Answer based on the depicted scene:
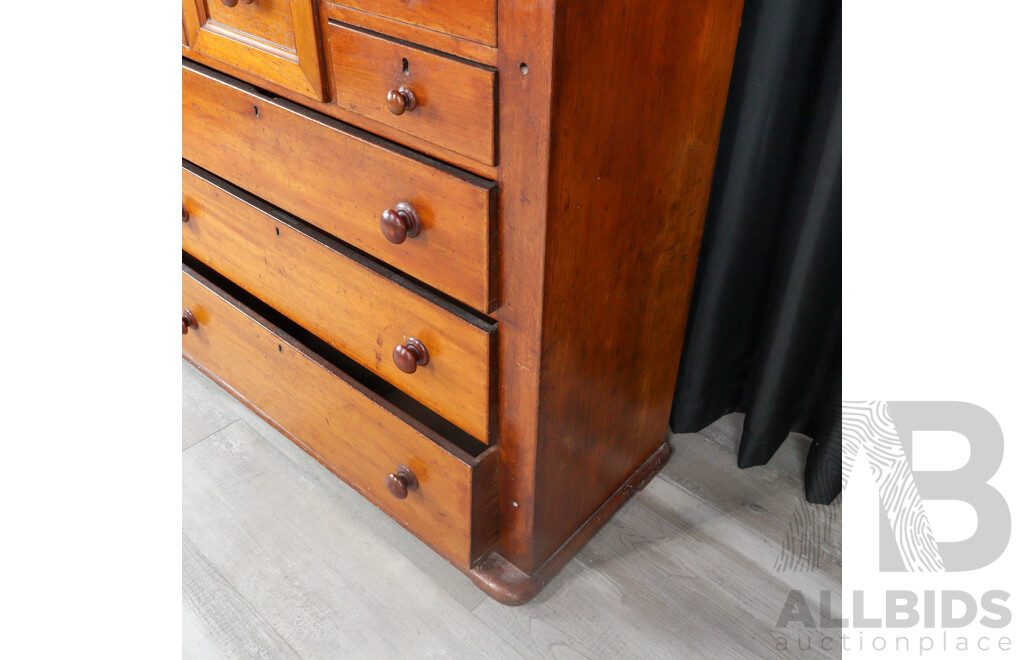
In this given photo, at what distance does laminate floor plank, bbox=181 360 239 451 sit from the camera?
137 centimetres

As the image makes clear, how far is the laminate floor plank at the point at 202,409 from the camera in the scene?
1.37 metres

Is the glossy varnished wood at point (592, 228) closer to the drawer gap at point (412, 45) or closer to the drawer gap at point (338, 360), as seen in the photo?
the drawer gap at point (412, 45)

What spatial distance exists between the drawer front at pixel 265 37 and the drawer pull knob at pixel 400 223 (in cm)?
18

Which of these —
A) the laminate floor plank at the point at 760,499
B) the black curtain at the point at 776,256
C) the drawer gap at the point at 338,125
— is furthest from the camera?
the laminate floor plank at the point at 760,499

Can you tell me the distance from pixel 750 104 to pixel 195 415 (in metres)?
1.13

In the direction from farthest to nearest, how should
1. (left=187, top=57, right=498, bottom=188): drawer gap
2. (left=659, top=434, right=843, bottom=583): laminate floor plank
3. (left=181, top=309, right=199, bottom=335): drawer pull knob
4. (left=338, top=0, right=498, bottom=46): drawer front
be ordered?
(left=181, top=309, right=199, bottom=335): drawer pull knob, (left=659, top=434, right=843, bottom=583): laminate floor plank, (left=187, top=57, right=498, bottom=188): drawer gap, (left=338, top=0, right=498, bottom=46): drawer front

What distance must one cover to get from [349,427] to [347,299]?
213 mm

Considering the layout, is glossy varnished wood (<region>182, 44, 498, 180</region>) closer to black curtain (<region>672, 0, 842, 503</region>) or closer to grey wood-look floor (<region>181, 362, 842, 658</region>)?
black curtain (<region>672, 0, 842, 503</region>)

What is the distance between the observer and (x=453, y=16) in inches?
27.9

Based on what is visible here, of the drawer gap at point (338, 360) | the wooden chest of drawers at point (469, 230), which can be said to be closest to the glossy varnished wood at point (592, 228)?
the wooden chest of drawers at point (469, 230)

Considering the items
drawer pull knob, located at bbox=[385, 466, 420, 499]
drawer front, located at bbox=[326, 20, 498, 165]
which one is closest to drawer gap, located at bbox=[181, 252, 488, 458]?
drawer pull knob, located at bbox=[385, 466, 420, 499]

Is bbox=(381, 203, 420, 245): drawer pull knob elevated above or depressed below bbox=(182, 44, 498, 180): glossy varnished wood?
below

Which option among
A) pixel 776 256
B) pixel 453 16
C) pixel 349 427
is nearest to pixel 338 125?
pixel 453 16

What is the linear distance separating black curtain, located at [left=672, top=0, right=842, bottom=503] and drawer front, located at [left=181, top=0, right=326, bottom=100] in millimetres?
593
